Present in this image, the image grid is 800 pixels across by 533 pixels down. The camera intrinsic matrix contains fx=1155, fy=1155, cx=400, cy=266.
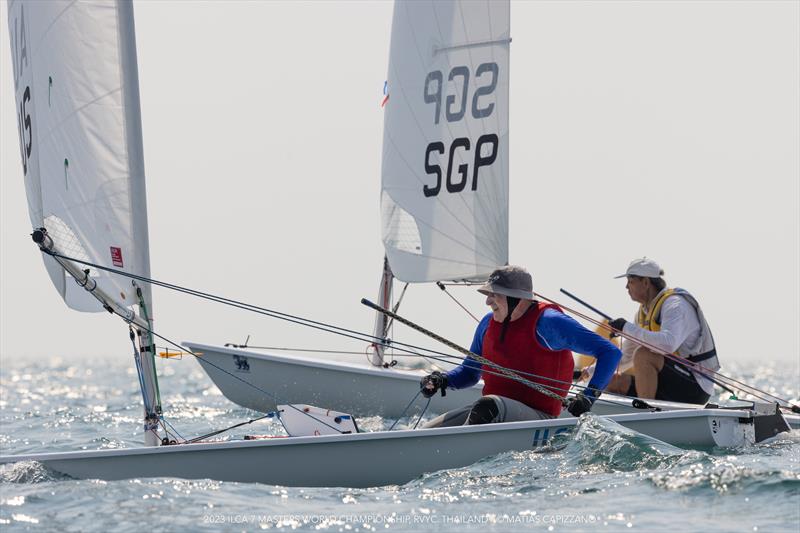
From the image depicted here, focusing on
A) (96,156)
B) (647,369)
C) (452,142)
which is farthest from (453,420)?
(452,142)

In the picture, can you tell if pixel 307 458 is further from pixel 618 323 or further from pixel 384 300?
pixel 384 300

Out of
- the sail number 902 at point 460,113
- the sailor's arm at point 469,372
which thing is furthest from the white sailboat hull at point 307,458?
the sail number 902 at point 460,113

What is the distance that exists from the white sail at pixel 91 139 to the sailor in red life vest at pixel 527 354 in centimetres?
178

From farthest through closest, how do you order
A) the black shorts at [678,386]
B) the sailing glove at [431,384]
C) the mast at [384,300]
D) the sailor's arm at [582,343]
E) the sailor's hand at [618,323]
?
the mast at [384,300] < the black shorts at [678,386] < the sailor's hand at [618,323] < the sailing glove at [431,384] < the sailor's arm at [582,343]

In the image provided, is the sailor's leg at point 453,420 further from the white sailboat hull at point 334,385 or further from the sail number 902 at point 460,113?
the sail number 902 at point 460,113

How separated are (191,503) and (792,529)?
7.54 ft

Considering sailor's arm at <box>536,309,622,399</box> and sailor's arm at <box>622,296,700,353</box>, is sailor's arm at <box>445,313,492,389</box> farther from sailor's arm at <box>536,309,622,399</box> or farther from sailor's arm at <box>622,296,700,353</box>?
sailor's arm at <box>622,296,700,353</box>

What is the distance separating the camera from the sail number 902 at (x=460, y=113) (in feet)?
32.4

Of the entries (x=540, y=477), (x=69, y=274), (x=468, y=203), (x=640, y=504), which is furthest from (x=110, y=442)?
(x=640, y=504)

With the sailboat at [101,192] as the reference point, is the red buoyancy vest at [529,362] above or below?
below

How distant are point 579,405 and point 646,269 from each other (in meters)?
2.28

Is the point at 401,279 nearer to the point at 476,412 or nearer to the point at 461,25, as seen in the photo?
the point at 461,25

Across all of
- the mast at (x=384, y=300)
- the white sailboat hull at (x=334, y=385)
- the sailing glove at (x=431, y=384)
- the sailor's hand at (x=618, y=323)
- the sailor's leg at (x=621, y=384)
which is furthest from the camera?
the mast at (x=384, y=300)

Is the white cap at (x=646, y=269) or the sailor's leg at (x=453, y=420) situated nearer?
the sailor's leg at (x=453, y=420)
